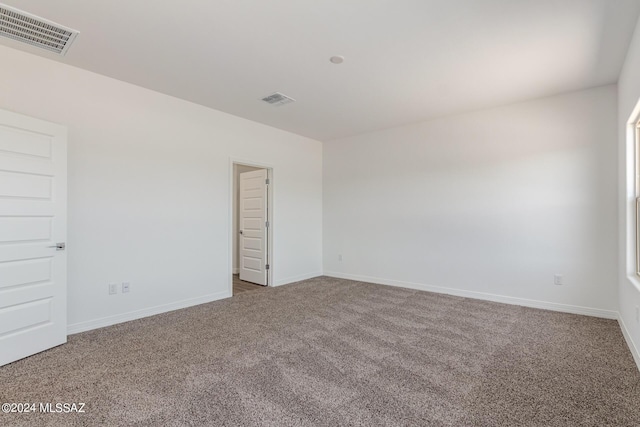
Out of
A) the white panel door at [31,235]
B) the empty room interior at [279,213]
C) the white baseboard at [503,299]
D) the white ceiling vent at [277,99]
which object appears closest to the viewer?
the empty room interior at [279,213]

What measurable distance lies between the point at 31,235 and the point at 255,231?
10.8 ft

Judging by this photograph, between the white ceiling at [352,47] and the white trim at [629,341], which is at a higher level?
the white ceiling at [352,47]

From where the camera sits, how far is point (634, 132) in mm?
2941

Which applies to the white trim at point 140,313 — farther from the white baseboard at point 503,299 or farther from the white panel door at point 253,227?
the white baseboard at point 503,299

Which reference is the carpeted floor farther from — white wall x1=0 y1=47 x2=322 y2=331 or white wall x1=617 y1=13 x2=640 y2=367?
white wall x1=0 y1=47 x2=322 y2=331

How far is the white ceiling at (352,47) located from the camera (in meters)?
2.27

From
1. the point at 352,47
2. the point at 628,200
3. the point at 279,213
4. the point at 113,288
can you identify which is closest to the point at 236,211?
the point at 279,213

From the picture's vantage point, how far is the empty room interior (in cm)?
218

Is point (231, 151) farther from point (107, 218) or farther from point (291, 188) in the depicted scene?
point (107, 218)

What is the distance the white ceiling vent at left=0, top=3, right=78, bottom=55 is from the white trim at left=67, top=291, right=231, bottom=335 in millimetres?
2757

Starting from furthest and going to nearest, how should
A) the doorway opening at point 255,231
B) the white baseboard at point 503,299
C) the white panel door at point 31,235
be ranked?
the doorway opening at point 255,231
the white baseboard at point 503,299
the white panel door at point 31,235

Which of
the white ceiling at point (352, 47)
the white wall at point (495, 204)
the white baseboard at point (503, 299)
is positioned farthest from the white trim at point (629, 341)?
the white ceiling at point (352, 47)

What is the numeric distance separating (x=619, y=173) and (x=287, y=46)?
3.89 metres

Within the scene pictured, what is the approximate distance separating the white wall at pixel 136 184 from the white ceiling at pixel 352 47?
0.29 m
